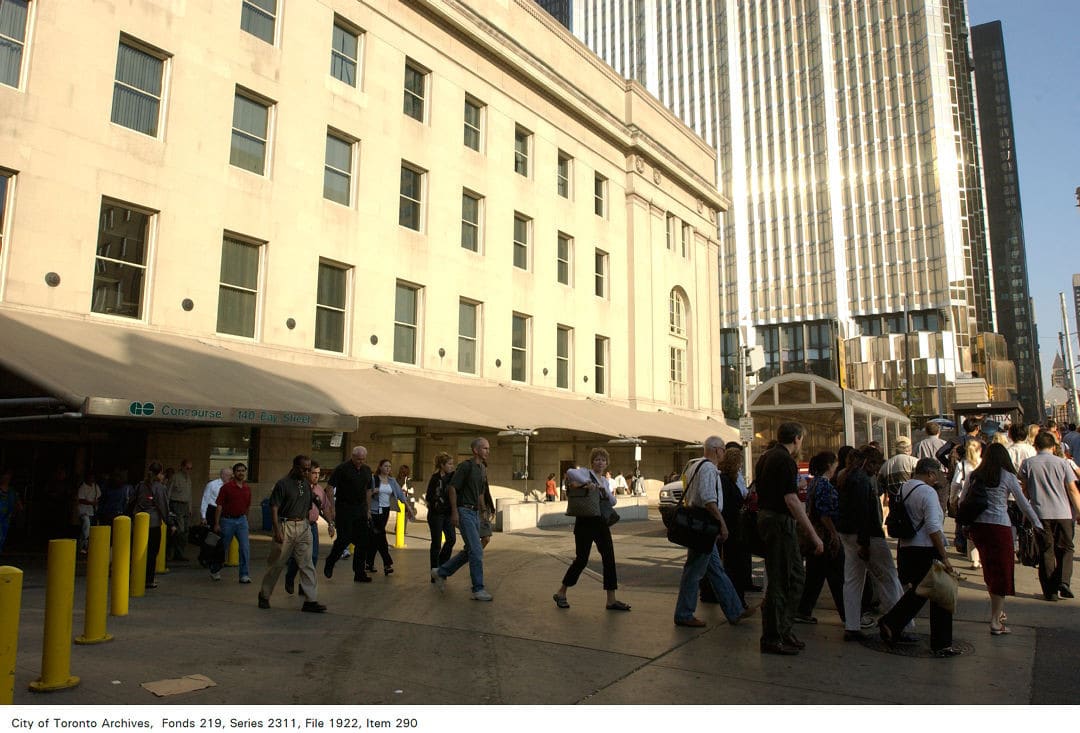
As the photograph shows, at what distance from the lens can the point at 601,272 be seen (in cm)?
2938

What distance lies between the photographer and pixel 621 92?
31.7m

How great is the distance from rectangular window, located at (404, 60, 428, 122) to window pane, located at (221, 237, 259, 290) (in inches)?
273

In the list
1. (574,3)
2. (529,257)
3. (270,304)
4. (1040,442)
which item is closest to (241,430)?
(270,304)

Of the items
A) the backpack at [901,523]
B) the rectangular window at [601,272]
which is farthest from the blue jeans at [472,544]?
the rectangular window at [601,272]

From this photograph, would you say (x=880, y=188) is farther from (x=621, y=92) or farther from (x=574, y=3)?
(x=621, y=92)

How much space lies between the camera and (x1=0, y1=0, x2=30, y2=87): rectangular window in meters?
13.3

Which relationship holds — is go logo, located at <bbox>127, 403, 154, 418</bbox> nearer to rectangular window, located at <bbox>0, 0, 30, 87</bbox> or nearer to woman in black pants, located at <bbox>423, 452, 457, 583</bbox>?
woman in black pants, located at <bbox>423, 452, 457, 583</bbox>

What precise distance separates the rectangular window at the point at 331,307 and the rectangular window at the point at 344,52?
200 inches

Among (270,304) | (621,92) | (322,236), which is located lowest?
(270,304)

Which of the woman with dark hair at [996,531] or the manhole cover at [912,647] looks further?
the woman with dark hair at [996,531]

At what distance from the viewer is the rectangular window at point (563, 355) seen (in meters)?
26.7

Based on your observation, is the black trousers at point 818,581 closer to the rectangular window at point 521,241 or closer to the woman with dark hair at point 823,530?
the woman with dark hair at point 823,530

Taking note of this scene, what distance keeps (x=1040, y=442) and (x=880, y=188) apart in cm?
8901

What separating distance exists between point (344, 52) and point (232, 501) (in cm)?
1376
